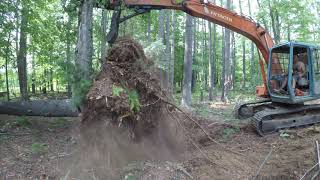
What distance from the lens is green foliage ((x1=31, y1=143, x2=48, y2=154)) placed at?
6700 mm

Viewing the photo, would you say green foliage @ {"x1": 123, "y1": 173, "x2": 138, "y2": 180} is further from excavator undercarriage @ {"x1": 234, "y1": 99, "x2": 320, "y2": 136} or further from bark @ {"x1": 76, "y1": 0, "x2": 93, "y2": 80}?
excavator undercarriage @ {"x1": 234, "y1": 99, "x2": 320, "y2": 136}

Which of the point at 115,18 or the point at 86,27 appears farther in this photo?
the point at 115,18

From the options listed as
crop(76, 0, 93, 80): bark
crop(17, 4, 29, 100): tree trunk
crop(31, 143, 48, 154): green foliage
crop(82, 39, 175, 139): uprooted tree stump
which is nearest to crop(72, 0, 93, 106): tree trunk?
crop(76, 0, 93, 80): bark

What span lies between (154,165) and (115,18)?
3593 mm

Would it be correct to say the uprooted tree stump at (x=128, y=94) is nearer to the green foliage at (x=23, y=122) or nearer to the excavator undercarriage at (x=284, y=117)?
the excavator undercarriage at (x=284, y=117)

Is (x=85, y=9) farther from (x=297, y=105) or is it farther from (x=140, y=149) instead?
(x=297, y=105)

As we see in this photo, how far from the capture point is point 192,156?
6.41 meters

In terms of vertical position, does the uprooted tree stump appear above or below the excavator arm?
below

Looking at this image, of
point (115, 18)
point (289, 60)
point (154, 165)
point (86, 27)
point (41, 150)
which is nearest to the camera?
point (154, 165)

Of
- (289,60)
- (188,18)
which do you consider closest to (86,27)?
(289,60)

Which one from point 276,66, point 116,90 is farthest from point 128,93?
point 276,66

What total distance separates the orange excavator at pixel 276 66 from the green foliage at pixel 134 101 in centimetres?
218

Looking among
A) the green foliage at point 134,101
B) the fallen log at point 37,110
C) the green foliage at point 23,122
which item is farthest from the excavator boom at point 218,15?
the green foliage at point 23,122

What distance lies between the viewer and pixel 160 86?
660 centimetres
